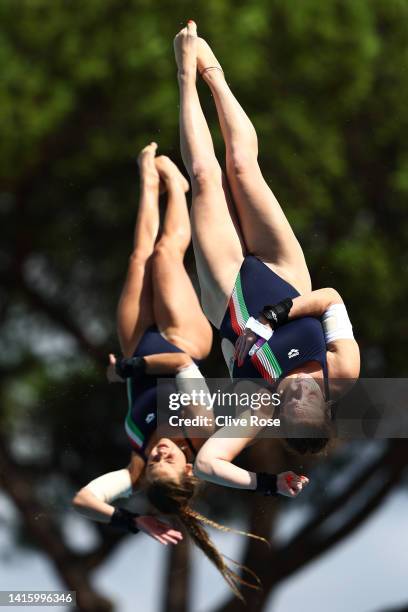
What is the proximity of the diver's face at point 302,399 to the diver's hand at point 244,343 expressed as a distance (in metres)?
0.24

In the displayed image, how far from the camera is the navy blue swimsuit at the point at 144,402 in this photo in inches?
234

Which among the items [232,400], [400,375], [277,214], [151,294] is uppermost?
[277,214]

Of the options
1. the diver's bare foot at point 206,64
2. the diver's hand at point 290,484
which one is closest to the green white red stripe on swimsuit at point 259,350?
the diver's hand at point 290,484

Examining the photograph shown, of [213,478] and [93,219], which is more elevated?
[93,219]

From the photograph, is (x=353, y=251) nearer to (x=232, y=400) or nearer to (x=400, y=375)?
(x=400, y=375)

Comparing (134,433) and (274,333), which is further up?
(274,333)

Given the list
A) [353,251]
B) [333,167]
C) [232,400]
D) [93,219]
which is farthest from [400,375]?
[232,400]

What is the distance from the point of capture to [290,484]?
520 cm

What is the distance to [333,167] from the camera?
1065 centimetres

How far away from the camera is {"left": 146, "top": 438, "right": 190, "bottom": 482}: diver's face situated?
5.53 meters

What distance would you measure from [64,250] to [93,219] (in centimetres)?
54

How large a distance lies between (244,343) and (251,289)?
0.99ft

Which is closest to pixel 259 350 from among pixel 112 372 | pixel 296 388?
pixel 296 388

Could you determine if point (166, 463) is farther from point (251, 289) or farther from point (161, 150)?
point (161, 150)
